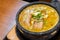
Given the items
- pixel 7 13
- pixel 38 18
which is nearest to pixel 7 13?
pixel 7 13

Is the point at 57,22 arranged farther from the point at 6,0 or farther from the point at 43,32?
the point at 6,0

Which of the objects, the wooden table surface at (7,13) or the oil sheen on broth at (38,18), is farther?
the wooden table surface at (7,13)

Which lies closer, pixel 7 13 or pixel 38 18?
pixel 38 18

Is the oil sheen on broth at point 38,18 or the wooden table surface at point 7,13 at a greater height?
the oil sheen on broth at point 38,18

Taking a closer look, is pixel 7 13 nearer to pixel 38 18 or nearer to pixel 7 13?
pixel 7 13

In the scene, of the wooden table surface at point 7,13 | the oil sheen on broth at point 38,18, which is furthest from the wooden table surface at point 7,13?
the oil sheen on broth at point 38,18

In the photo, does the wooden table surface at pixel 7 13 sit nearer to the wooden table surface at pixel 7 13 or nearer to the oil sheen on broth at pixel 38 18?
the wooden table surface at pixel 7 13
